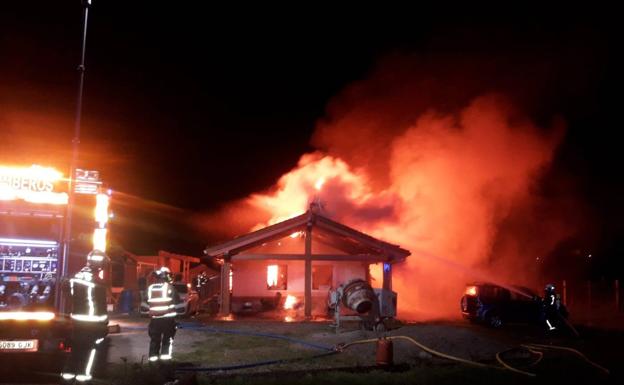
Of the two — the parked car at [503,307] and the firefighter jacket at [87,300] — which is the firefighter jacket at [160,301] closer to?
the firefighter jacket at [87,300]

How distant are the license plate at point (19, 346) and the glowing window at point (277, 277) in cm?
1860

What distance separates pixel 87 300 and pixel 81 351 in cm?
72

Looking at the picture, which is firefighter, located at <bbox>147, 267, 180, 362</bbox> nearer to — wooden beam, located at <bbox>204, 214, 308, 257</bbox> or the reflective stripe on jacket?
the reflective stripe on jacket

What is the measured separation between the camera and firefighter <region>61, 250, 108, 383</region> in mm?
7887

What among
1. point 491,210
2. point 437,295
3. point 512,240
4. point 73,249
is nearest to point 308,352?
point 73,249

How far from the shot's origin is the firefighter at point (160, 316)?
30.2ft

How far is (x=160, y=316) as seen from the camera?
923 centimetres

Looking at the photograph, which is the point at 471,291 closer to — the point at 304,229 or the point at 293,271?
the point at 304,229

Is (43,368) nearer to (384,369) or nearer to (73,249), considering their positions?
(384,369)

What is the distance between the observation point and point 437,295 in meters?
31.8

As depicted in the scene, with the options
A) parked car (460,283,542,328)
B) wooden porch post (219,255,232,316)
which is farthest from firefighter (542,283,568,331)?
wooden porch post (219,255,232,316)

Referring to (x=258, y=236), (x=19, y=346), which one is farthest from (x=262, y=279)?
(x=19, y=346)

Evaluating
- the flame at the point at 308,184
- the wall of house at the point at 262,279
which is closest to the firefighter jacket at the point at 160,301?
the wall of house at the point at 262,279

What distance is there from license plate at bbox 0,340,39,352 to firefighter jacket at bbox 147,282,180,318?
6.16 ft
